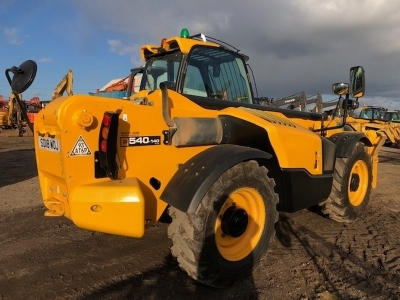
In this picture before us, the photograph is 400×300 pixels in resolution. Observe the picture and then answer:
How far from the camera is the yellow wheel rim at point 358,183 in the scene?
5.25 metres

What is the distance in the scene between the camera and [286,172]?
370 centimetres

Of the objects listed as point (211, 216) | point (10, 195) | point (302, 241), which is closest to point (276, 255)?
point (302, 241)

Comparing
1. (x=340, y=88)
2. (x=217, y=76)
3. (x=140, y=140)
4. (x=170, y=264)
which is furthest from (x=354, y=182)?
(x=140, y=140)

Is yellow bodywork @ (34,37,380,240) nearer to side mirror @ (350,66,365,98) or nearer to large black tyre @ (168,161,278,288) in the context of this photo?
large black tyre @ (168,161,278,288)

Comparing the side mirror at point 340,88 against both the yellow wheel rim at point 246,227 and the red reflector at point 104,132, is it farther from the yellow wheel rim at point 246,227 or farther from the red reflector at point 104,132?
the red reflector at point 104,132

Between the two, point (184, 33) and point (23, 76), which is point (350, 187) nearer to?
point (184, 33)

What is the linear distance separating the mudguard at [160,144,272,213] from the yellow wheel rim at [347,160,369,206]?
248 centimetres

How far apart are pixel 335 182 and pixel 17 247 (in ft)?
13.2

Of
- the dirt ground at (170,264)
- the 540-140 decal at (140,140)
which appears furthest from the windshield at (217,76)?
the dirt ground at (170,264)

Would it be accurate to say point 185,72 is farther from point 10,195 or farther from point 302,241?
point 10,195

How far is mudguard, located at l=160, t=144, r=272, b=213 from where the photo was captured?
291cm

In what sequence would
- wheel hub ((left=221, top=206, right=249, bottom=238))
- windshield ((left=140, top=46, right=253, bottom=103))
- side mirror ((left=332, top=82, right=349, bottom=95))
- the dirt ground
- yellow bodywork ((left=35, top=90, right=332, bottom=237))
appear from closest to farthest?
yellow bodywork ((left=35, top=90, right=332, bottom=237))
the dirt ground
wheel hub ((left=221, top=206, right=249, bottom=238))
windshield ((left=140, top=46, right=253, bottom=103))
side mirror ((left=332, top=82, right=349, bottom=95))

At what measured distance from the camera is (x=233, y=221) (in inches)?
131

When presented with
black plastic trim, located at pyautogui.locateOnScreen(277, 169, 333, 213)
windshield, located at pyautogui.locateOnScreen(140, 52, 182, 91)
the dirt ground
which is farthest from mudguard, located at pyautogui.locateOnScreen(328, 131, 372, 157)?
windshield, located at pyautogui.locateOnScreen(140, 52, 182, 91)
